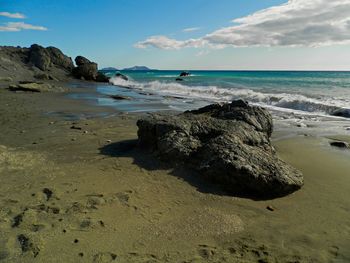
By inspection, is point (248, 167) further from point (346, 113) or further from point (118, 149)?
point (346, 113)

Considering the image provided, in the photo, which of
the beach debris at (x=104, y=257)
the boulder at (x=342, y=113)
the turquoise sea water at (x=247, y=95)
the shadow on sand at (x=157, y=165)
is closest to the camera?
the beach debris at (x=104, y=257)

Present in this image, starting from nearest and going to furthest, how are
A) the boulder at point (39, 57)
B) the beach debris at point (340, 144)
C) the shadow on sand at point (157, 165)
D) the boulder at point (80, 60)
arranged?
the shadow on sand at point (157, 165), the beach debris at point (340, 144), the boulder at point (39, 57), the boulder at point (80, 60)

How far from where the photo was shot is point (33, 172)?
5.75 meters

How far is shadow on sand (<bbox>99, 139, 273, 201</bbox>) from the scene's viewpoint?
17.3 ft

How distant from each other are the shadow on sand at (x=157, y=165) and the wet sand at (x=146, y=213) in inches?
0.9

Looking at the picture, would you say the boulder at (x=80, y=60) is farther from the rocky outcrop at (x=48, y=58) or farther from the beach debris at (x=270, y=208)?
the beach debris at (x=270, y=208)

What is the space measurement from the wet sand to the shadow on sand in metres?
0.02

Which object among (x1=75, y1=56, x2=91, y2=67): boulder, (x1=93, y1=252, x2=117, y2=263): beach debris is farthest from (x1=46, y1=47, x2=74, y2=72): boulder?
(x1=93, y1=252, x2=117, y2=263): beach debris

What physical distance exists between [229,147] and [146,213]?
208 cm

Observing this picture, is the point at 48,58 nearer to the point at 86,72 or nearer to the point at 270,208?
the point at 86,72

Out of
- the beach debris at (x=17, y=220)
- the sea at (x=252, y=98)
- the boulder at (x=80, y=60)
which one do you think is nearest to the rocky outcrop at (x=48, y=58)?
the boulder at (x=80, y=60)

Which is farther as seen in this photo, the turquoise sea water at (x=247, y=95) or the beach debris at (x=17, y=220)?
the turquoise sea water at (x=247, y=95)

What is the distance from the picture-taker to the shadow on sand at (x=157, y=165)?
5.28m

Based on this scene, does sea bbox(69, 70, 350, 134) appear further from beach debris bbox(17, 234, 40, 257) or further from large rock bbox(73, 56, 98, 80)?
beach debris bbox(17, 234, 40, 257)
